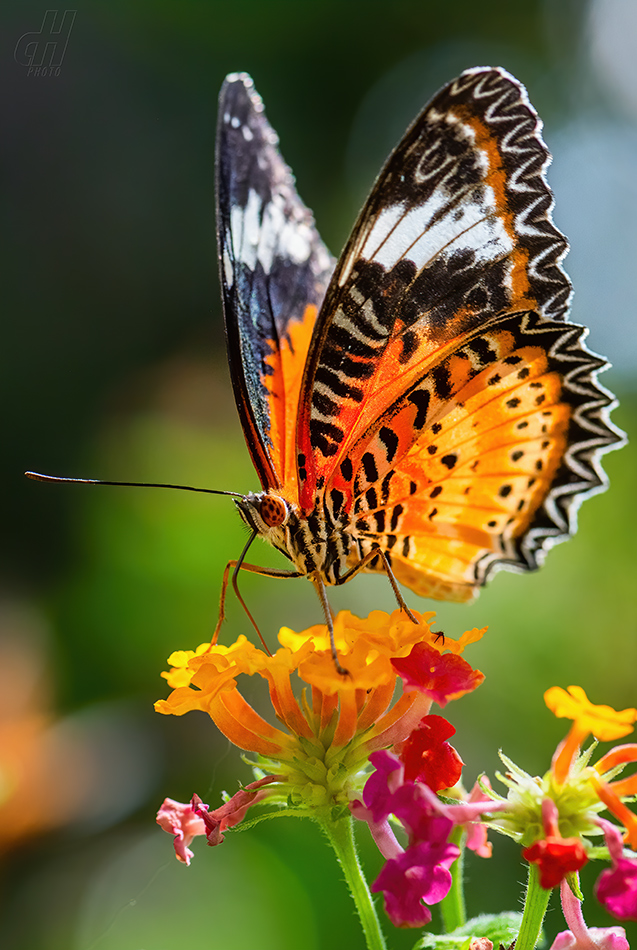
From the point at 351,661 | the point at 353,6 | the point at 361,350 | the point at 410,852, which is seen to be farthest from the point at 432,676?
the point at 353,6

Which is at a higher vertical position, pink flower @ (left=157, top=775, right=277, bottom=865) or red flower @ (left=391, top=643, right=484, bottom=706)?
red flower @ (left=391, top=643, right=484, bottom=706)

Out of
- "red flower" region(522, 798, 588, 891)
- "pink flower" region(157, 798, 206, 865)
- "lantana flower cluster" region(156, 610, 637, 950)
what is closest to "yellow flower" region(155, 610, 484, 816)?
"lantana flower cluster" region(156, 610, 637, 950)

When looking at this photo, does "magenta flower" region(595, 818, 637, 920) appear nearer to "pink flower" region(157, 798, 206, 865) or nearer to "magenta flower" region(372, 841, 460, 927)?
"magenta flower" region(372, 841, 460, 927)

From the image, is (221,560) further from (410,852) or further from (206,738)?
(410,852)

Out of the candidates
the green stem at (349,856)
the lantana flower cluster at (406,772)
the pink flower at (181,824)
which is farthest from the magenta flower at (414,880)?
the pink flower at (181,824)

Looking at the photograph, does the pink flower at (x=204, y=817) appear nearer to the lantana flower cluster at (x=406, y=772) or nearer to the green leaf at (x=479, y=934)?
the lantana flower cluster at (x=406, y=772)

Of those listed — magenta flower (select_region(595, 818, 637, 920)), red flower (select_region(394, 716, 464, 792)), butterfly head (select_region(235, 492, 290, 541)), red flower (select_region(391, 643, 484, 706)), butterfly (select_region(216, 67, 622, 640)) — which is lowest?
magenta flower (select_region(595, 818, 637, 920))
